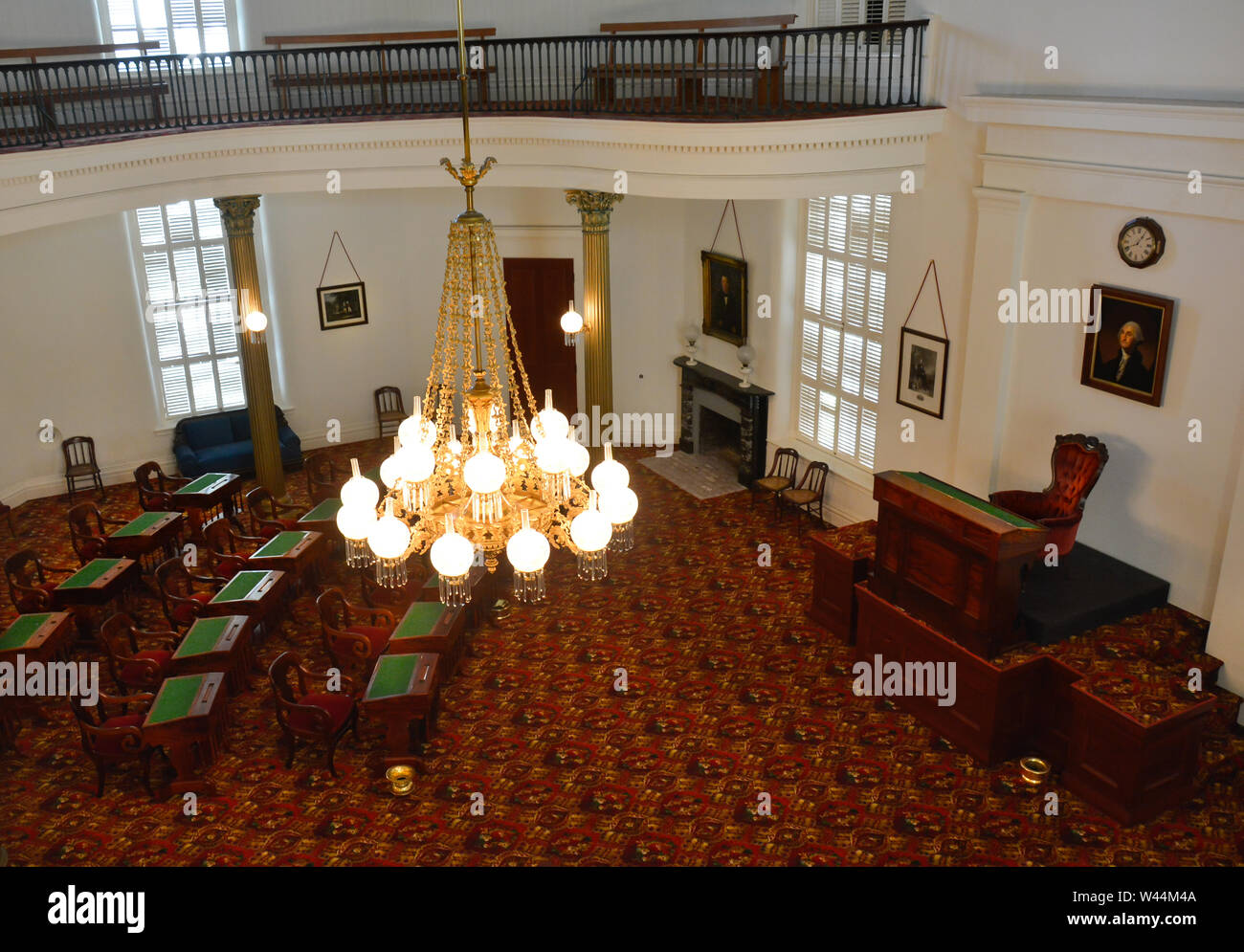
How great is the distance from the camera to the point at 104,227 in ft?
43.9

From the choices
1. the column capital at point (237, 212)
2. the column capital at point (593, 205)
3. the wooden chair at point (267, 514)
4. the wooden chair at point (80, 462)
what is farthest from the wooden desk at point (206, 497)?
the column capital at point (593, 205)

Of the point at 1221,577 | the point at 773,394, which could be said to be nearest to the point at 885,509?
the point at 1221,577

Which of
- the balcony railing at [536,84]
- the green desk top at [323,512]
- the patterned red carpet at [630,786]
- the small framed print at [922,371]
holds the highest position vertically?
the balcony railing at [536,84]

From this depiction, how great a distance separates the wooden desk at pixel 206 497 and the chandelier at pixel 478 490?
6241mm

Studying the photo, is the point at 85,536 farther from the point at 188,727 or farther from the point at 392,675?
the point at 392,675

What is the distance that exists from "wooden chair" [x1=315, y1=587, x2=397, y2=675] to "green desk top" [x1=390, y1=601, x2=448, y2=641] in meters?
0.24

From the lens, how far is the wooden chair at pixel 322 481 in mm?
12484

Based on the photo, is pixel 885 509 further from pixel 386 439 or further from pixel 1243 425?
pixel 386 439

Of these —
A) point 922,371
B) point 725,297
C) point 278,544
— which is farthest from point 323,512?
point 922,371

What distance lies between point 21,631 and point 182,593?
1.73 metres

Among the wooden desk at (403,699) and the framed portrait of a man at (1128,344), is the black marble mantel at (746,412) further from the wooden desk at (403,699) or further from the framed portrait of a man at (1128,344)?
the wooden desk at (403,699)

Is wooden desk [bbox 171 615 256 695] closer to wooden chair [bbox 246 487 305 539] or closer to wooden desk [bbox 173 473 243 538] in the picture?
wooden chair [bbox 246 487 305 539]

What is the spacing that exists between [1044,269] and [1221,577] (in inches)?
118

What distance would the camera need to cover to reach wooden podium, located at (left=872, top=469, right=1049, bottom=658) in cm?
818
